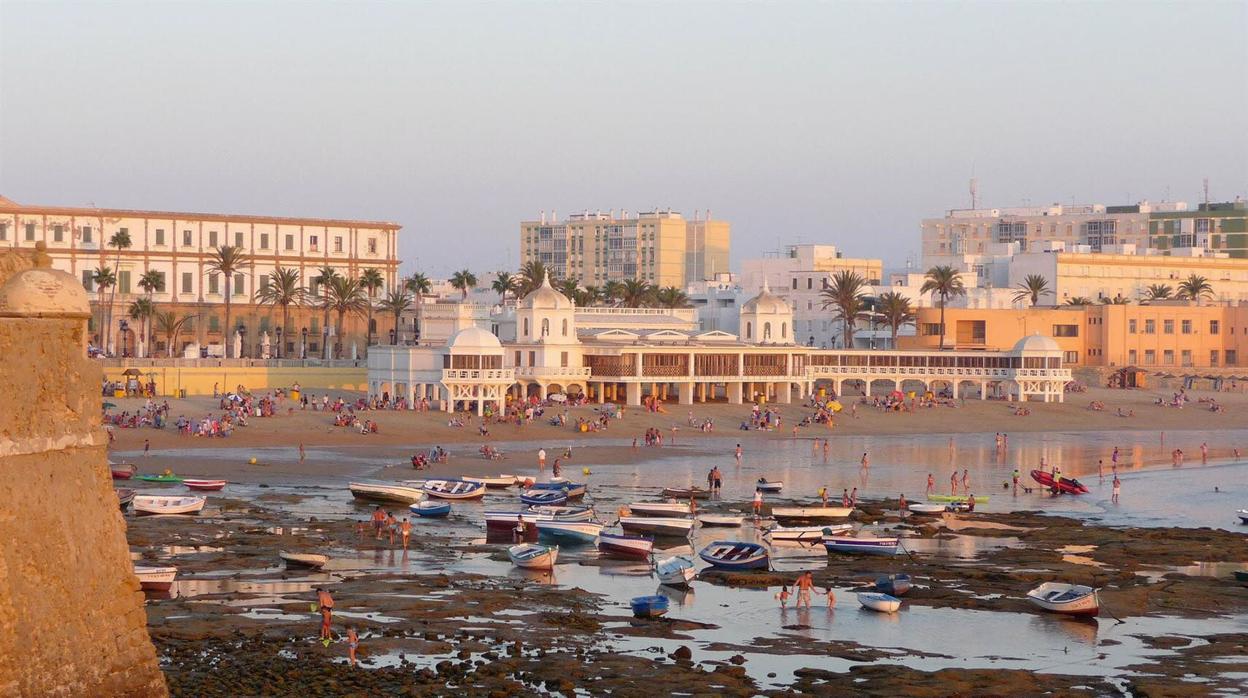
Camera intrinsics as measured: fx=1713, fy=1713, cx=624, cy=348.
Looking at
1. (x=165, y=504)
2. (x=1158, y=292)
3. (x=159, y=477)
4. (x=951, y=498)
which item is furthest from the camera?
(x=1158, y=292)

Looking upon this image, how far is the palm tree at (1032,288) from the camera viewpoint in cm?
13775

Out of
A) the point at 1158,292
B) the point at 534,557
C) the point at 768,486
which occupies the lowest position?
the point at 534,557

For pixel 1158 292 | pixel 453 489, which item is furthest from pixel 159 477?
pixel 1158 292

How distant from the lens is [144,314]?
114 meters

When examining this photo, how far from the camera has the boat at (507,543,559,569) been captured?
47219mm

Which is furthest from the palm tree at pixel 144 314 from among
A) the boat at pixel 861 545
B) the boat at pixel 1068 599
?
the boat at pixel 1068 599

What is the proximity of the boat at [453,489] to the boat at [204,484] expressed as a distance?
7.68m

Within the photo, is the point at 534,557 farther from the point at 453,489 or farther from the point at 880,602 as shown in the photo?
the point at 453,489

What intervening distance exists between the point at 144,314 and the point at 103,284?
11.1 feet

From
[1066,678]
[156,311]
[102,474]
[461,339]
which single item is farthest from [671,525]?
[156,311]

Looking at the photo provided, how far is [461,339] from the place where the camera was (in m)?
95.2

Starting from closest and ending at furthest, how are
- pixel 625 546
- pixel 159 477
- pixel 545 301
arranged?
pixel 625 546 < pixel 159 477 < pixel 545 301

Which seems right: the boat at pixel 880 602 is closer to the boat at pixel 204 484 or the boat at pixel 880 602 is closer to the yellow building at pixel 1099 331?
the boat at pixel 204 484

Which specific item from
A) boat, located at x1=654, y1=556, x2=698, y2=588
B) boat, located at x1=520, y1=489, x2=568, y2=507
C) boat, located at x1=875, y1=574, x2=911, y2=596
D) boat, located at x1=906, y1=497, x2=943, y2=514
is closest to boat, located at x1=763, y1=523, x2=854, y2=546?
boat, located at x1=906, y1=497, x2=943, y2=514
